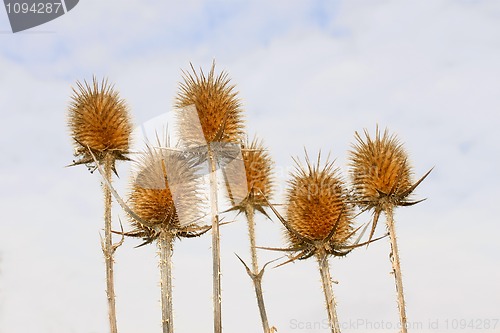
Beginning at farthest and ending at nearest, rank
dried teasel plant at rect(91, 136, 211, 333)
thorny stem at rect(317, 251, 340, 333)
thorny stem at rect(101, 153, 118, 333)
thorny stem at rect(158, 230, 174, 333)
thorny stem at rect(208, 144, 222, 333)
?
thorny stem at rect(101, 153, 118, 333) < thorny stem at rect(317, 251, 340, 333) < dried teasel plant at rect(91, 136, 211, 333) < thorny stem at rect(158, 230, 174, 333) < thorny stem at rect(208, 144, 222, 333)

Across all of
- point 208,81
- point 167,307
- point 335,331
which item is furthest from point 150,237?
point 335,331

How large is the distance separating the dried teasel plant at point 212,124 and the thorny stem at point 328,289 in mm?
2505

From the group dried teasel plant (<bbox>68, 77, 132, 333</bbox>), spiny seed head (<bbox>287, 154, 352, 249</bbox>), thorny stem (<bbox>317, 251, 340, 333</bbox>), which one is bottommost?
thorny stem (<bbox>317, 251, 340, 333</bbox>)

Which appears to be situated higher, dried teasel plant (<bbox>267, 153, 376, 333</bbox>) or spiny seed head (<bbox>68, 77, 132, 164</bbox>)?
spiny seed head (<bbox>68, 77, 132, 164</bbox>)

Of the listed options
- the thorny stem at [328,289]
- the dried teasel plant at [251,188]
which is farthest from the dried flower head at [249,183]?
the thorny stem at [328,289]

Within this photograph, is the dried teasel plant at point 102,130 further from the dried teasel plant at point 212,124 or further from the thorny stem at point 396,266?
the thorny stem at point 396,266

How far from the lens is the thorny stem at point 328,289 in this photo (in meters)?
11.3

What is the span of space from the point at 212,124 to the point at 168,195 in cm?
162

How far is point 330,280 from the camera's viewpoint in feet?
37.6

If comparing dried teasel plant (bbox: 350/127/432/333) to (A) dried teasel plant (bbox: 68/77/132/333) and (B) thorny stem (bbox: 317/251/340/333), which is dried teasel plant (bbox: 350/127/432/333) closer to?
(B) thorny stem (bbox: 317/251/340/333)

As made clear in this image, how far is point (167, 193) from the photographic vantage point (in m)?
11.1

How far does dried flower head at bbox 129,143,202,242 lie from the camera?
11039 millimetres

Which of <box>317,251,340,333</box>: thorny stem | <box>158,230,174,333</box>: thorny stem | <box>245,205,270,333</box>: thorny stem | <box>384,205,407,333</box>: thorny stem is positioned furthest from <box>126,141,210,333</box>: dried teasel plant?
<box>384,205,407,333</box>: thorny stem

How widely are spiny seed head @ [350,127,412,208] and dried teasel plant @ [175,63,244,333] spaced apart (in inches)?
98.6
